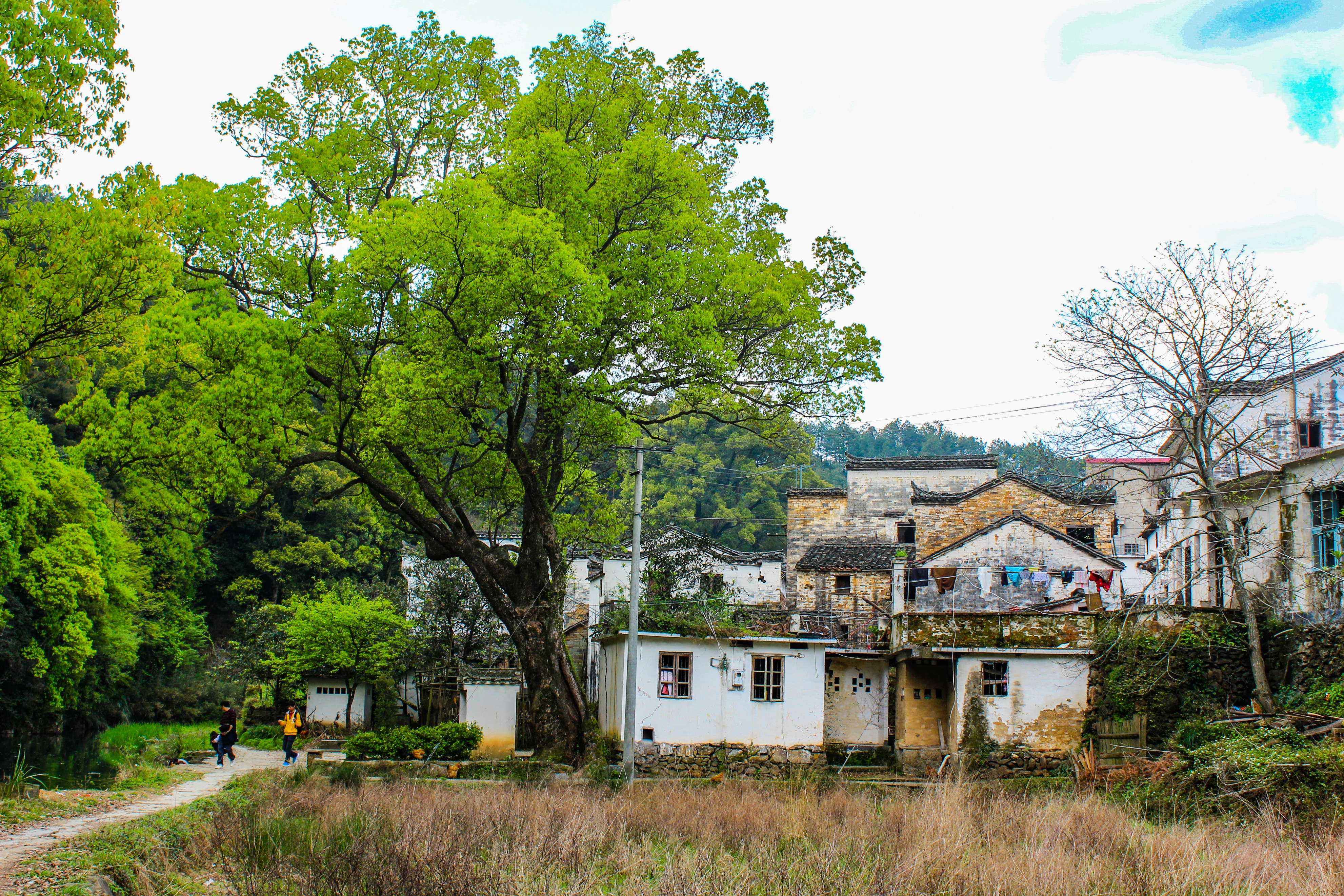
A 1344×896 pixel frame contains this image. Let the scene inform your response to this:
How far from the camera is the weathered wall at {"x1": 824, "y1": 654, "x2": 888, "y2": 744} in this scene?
26078 millimetres

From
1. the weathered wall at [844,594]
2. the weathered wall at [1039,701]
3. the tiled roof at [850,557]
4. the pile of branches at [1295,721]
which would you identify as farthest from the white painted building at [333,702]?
the pile of branches at [1295,721]

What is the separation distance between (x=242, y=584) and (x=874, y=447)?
49530mm

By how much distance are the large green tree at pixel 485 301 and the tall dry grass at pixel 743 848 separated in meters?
6.16

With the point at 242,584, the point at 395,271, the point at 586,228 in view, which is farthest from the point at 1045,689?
the point at 242,584

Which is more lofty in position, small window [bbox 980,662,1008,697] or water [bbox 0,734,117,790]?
small window [bbox 980,662,1008,697]

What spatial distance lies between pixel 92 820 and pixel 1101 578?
2422cm

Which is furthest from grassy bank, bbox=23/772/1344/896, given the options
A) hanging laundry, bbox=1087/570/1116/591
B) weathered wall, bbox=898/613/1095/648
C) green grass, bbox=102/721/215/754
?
green grass, bbox=102/721/215/754

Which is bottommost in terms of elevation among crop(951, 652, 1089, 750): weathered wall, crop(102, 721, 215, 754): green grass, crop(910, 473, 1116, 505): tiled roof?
crop(102, 721, 215, 754): green grass

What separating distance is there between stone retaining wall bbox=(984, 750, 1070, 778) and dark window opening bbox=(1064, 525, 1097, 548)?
1291 cm

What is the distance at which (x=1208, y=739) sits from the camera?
57.1ft

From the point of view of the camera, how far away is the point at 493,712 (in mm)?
26766

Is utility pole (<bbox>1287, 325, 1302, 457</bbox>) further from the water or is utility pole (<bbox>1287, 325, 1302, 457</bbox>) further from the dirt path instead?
the water

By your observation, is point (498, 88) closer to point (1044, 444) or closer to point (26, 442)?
point (1044, 444)

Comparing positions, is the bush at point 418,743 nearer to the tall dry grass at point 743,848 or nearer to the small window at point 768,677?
the small window at point 768,677
